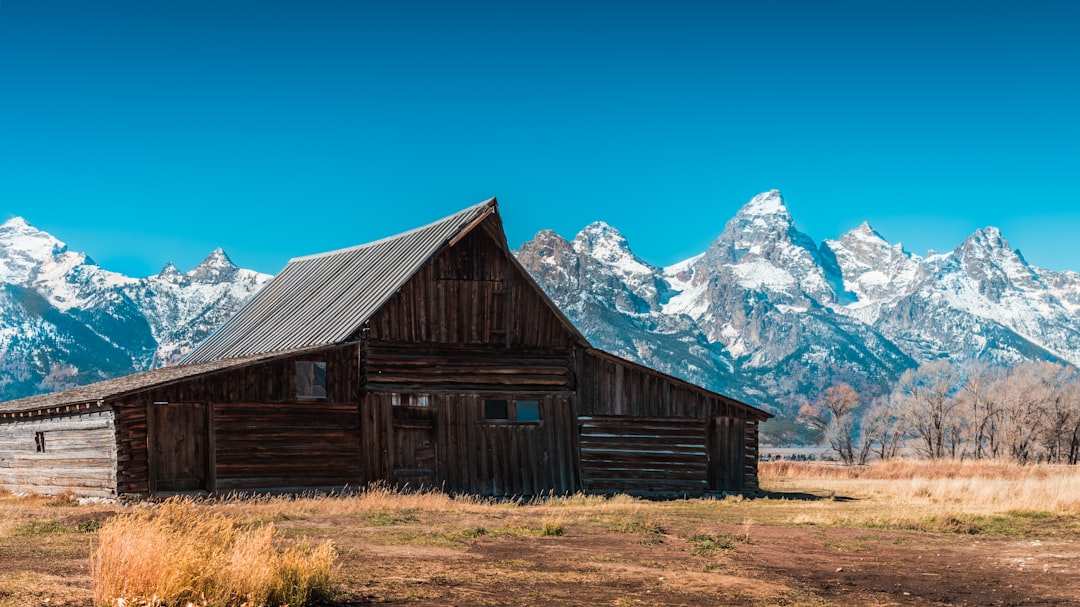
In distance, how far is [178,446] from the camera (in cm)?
2930

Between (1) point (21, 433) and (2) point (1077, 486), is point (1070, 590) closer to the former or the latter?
(2) point (1077, 486)

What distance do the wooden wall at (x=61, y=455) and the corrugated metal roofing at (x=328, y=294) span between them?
6025mm

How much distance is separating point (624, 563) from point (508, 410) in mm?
16919

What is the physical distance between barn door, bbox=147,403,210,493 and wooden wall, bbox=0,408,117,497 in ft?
3.20

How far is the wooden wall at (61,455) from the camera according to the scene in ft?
95.4

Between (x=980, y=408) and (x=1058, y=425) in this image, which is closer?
(x=1058, y=425)

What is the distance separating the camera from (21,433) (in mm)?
34344

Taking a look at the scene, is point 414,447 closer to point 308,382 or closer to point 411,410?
point 411,410

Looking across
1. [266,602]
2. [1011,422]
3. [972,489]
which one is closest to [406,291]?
[972,489]

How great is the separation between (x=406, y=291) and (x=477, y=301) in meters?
2.16

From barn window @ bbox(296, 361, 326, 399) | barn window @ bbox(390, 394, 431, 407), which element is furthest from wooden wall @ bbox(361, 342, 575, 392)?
barn window @ bbox(296, 361, 326, 399)

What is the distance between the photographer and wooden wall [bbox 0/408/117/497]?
29.1 m

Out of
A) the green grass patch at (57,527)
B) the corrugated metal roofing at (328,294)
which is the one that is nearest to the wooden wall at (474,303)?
the corrugated metal roofing at (328,294)

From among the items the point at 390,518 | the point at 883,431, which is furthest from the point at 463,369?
the point at 883,431
